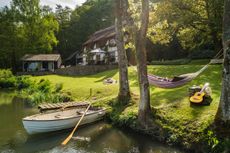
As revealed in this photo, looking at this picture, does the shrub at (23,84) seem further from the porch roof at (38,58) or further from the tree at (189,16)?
the tree at (189,16)

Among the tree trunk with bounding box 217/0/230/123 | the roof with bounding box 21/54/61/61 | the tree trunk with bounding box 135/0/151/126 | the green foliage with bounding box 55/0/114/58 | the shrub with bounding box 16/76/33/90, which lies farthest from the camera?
the green foliage with bounding box 55/0/114/58

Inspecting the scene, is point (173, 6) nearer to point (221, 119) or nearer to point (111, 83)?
point (111, 83)

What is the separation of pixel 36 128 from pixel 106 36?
3456cm

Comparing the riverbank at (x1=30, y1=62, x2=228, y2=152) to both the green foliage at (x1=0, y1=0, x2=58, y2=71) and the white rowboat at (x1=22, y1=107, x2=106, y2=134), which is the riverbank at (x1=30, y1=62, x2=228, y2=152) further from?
the green foliage at (x1=0, y1=0, x2=58, y2=71)

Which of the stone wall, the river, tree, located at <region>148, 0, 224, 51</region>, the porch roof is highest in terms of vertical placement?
tree, located at <region>148, 0, 224, 51</region>

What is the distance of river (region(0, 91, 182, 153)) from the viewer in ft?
42.7

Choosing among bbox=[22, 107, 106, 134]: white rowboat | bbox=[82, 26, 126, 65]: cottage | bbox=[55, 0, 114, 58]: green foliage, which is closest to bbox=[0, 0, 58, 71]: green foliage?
bbox=[55, 0, 114, 58]: green foliage

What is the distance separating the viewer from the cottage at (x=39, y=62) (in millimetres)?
55000

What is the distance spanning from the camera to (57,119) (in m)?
15.2

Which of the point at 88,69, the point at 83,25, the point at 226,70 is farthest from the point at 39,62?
the point at 226,70

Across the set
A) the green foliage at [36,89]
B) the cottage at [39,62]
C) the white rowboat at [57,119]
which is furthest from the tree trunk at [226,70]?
the cottage at [39,62]

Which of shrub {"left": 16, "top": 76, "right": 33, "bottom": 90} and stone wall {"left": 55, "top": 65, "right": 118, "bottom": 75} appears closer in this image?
shrub {"left": 16, "top": 76, "right": 33, "bottom": 90}

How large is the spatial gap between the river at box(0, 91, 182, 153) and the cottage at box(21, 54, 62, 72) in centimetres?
3818

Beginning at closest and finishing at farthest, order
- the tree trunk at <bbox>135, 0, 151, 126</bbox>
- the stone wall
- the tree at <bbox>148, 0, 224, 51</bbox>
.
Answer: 1. the tree trunk at <bbox>135, 0, 151, 126</bbox>
2. the tree at <bbox>148, 0, 224, 51</bbox>
3. the stone wall
